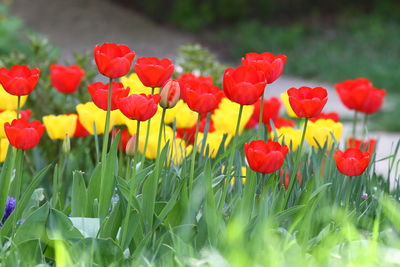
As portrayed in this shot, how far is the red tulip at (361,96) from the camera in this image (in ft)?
9.04

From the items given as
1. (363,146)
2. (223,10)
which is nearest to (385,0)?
(223,10)

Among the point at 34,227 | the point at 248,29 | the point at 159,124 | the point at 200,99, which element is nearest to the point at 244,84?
the point at 200,99

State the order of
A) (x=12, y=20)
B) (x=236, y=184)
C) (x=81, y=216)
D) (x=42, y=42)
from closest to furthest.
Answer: (x=81, y=216)
(x=236, y=184)
(x=42, y=42)
(x=12, y=20)

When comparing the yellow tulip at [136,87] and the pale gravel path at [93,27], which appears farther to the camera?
the pale gravel path at [93,27]

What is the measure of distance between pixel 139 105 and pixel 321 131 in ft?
3.21

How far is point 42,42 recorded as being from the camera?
4.25m

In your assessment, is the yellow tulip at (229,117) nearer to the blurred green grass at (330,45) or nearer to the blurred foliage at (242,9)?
the blurred green grass at (330,45)

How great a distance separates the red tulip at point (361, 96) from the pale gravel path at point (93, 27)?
7.73 meters

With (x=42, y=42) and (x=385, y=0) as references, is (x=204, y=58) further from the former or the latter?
(x=385, y=0)

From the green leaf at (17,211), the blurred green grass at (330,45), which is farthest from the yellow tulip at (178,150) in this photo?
the blurred green grass at (330,45)

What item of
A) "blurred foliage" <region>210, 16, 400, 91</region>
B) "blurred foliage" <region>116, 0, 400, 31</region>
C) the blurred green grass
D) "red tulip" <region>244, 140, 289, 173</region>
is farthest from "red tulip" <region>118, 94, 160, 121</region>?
"blurred foliage" <region>116, 0, 400, 31</region>

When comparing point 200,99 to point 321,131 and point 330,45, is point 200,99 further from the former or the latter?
point 330,45

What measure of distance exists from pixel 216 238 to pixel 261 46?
9999mm

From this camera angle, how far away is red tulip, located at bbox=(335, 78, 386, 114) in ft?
9.04
